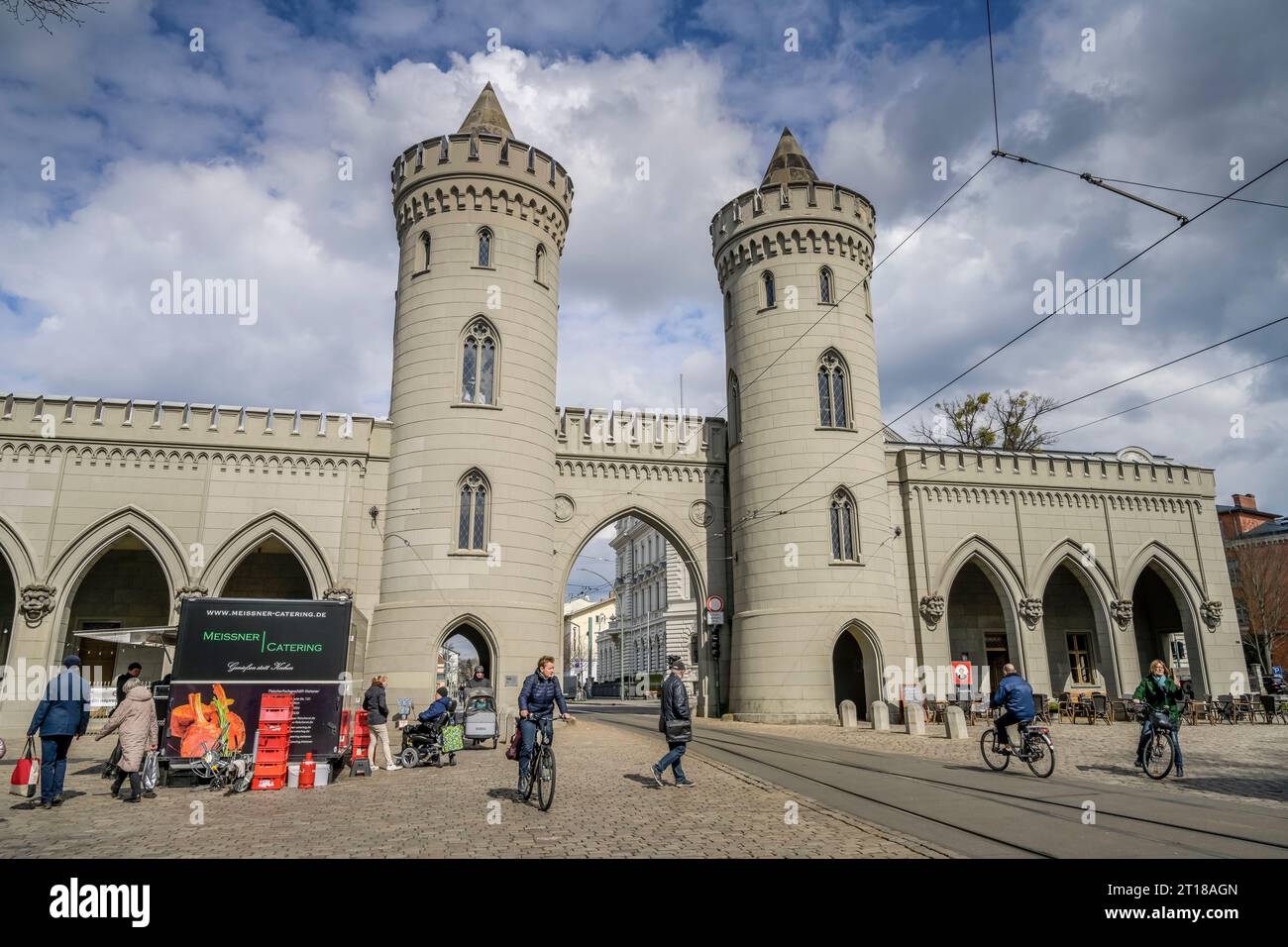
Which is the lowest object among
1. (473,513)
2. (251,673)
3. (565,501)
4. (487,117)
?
(251,673)

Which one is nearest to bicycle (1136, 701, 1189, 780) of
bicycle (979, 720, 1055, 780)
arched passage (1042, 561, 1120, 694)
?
bicycle (979, 720, 1055, 780)

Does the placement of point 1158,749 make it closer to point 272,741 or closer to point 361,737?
point 361,737

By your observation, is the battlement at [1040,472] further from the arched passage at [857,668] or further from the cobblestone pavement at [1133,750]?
the cobblestone pavement at [1133,750]

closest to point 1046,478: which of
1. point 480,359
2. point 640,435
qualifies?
point 640,435

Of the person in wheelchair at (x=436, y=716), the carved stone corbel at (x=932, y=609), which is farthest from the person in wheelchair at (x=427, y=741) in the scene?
the carved stone corbel at (x=932, y=609)

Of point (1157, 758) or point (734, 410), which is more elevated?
point (734, 410)

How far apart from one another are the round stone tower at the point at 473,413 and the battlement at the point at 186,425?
5.00 feet

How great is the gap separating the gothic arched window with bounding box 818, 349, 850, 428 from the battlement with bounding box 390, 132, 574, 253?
10452 millimetres

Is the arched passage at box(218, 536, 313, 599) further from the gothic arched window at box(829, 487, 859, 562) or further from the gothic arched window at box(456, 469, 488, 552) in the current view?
the gothic arched window at box(829, 487, 859, 562)

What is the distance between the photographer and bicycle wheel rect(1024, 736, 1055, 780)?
40.7 ft

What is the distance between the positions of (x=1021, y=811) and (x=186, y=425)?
76.6ft

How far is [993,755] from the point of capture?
45.1ft
